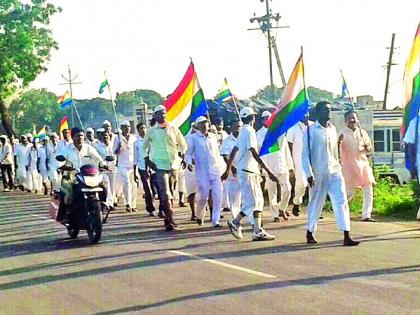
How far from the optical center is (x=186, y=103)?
16.5m

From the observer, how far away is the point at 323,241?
39.5 feet

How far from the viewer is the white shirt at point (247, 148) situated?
12.4 meters

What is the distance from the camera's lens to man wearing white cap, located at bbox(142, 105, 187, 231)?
1446 centimetres

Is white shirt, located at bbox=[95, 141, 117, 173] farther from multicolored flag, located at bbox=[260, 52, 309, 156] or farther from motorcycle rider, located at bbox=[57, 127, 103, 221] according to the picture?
multicolored flag, located at bbox=[260, 52, 309, 156]

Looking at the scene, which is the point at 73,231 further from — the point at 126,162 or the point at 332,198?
the point at 126,162

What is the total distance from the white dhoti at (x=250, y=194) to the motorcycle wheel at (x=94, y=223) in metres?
2.10

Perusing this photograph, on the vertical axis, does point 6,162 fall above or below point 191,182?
above

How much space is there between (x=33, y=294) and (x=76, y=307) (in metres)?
0.99

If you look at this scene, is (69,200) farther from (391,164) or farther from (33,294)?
(391,164)

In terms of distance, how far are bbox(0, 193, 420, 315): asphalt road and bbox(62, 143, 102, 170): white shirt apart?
1186 millimetres

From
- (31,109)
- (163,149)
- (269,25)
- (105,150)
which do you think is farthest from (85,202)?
(31,109)

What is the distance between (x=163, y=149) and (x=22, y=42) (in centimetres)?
2766

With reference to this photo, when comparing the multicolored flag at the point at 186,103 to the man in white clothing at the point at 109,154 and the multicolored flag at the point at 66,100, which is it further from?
the multicolored flag at the point at 66,100

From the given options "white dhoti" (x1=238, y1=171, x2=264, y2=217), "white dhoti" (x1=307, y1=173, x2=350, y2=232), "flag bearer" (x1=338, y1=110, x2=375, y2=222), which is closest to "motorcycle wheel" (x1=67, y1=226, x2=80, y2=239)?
"white dhoti" (x1=238, y1=171, x2=264, y2=217)
